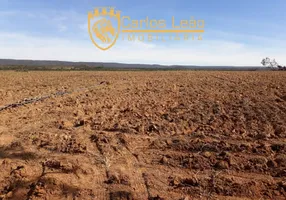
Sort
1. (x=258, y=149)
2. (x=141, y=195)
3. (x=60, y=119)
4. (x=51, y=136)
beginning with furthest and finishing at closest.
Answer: (x=60, y=119)
(x=51, y=136)
(x=258, y=149)
(x=141, y=195)

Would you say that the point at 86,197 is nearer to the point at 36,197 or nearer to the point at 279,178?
the point at 36,197

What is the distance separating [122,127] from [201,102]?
318 cm

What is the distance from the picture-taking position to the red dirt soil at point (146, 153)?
374cm

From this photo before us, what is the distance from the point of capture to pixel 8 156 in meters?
4.73

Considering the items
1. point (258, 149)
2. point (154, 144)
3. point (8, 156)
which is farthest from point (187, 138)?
point (8, 156)

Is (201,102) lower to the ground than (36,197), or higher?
higher

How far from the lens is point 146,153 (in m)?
4.79

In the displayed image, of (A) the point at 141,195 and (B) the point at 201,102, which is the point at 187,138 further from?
(B) the point at 201,102

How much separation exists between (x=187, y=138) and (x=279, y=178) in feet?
5.86

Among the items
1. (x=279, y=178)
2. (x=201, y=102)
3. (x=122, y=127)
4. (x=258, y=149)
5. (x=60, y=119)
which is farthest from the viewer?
(x=201, y=102)

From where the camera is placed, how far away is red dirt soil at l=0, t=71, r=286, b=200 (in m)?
3.74

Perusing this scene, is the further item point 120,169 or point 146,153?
point 146,153

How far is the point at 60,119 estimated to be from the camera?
685 centimetres

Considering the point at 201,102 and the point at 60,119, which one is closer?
the point at 60,119
